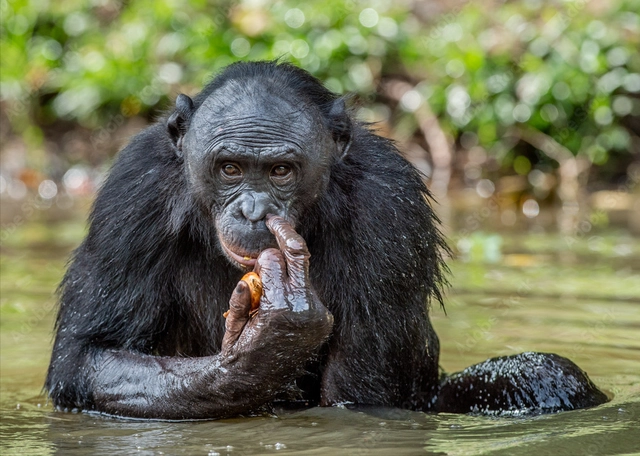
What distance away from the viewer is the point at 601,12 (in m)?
18.3

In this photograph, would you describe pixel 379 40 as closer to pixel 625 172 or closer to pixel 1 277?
pixel 625 172

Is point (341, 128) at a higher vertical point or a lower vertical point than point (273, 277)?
higher

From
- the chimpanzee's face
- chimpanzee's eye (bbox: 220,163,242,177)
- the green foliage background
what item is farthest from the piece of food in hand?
the green foliage background

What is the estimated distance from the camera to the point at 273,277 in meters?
5.30

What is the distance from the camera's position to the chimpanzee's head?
564 cm

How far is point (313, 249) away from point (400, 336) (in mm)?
766

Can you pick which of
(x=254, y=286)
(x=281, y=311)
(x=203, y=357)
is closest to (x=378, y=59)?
(x=203, y=357)

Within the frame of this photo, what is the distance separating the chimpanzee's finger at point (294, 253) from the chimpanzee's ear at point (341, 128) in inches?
42.7

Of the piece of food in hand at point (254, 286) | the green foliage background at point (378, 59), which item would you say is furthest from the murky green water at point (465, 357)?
the green foliage background at point (378, 59)

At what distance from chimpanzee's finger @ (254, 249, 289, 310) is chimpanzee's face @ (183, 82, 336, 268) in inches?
8.0

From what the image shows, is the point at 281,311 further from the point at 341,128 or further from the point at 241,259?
the point at 341,128

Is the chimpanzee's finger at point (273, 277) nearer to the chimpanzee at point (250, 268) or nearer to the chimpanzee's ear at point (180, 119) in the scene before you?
the chimpanzee at point (250, 268)

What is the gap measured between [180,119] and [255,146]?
0.76 m

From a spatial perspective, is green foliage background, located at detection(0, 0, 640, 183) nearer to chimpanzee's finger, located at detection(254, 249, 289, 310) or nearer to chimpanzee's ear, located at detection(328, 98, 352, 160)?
chimpanzee's ear, located at detection(328, 98, 352, 160)
